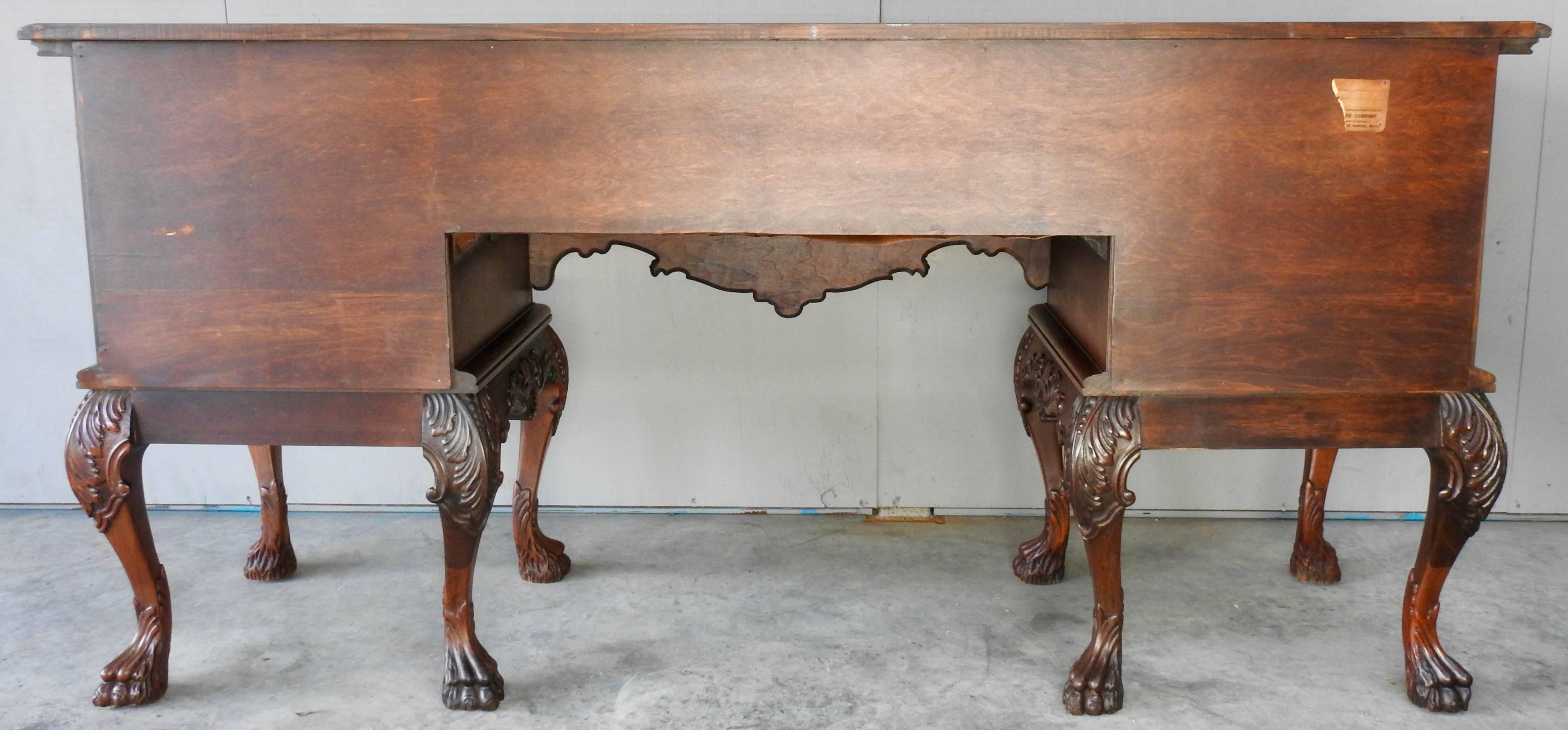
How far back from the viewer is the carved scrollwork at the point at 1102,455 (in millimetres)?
1645

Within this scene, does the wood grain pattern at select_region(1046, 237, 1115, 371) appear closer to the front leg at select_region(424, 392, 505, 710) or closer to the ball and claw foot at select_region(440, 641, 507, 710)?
the front leg at select_region(424, 392, 505, 710)

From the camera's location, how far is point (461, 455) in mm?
1664

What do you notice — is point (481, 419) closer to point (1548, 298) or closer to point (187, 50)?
point (187, 50)

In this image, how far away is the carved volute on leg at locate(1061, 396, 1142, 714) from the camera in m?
1.65

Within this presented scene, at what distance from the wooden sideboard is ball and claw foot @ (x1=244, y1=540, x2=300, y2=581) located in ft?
2.18

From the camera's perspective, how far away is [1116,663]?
1.75 m

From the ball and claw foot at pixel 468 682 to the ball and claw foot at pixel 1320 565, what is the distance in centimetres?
148

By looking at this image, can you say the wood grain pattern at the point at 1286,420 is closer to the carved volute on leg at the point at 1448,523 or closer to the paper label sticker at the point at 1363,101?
the carved volute on leg at the point at 1448,523

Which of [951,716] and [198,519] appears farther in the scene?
[198,519]

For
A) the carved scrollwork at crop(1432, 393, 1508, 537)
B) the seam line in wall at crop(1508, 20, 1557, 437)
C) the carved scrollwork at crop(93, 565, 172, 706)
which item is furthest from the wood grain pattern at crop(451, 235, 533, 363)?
the seam line in wall at crop(1508, 20, 1557, 437)

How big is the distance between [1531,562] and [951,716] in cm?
139

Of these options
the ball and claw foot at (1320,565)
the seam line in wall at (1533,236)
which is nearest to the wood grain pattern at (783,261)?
the ball and claw foot at (1320,565)

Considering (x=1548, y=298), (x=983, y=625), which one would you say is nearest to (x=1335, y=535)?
(x=1548, y=298)

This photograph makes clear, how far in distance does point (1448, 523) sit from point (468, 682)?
143cm
